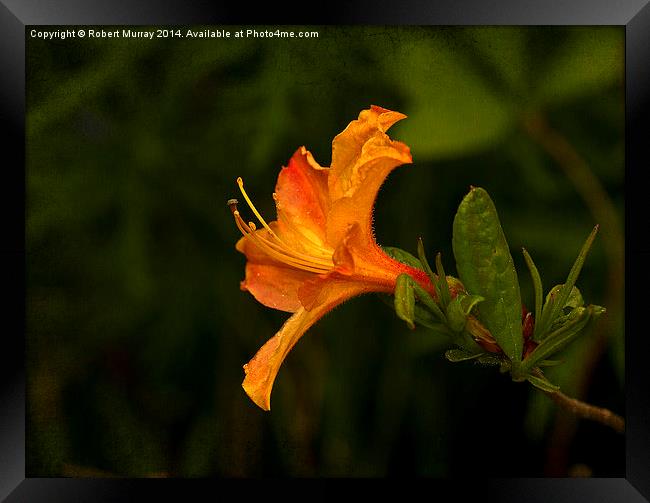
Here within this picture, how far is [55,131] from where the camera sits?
143 centimetres

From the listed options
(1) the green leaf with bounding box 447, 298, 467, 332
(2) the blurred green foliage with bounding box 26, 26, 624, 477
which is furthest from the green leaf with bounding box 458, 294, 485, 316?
(2) the blurred green foliage with bounding box 26, 26, 624, 477

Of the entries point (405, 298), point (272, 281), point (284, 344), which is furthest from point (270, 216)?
point (405, 298)

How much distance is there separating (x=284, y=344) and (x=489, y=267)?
0.31 meters

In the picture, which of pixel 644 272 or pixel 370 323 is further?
pixel 370 323

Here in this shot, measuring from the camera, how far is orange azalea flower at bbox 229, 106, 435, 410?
3.10 ft

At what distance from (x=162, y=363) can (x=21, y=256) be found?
0.38 metres

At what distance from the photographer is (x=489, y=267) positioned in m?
0.92

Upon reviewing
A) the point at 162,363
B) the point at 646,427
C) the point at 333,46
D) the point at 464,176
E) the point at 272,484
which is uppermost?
the point at 333,46

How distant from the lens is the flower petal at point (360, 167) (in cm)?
93

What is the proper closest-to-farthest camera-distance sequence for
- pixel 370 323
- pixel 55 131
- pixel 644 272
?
pixel 644 272 < pixel 55 131 < pixel 370 323

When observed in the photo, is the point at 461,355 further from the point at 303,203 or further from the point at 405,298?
the point at 303,203

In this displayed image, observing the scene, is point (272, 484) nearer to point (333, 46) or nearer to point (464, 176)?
point (464, 176)

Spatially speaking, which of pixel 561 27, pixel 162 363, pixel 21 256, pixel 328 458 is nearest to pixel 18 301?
pixel 21 256

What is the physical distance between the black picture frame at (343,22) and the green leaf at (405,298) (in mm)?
595
